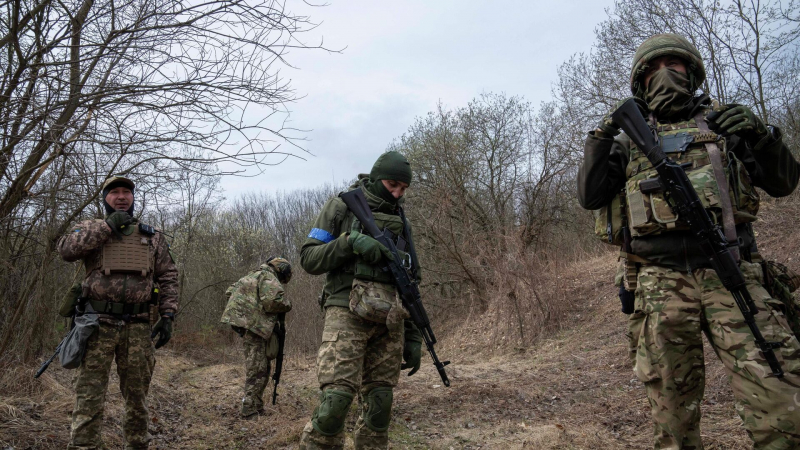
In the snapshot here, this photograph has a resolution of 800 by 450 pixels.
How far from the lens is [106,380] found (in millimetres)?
3713

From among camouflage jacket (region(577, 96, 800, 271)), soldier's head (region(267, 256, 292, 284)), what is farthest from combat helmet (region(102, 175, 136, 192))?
camouflage jacket (region(577, 96, 800, 271))

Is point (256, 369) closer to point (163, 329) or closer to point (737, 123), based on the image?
point (163, 329)

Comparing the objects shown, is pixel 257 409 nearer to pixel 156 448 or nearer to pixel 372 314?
pixel 156 448

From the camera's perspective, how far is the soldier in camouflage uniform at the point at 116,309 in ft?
11.8

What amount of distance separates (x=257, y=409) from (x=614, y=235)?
15.9ft

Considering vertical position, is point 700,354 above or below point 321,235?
below

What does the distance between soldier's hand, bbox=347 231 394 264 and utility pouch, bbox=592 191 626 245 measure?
126 cm

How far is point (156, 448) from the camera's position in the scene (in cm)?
470

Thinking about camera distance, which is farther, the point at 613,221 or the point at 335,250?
the point at 335,250

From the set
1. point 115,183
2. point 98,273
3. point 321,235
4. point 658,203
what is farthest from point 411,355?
point 115,183

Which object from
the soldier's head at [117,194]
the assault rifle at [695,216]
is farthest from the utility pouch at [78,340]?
the assault rifle at [695,216]

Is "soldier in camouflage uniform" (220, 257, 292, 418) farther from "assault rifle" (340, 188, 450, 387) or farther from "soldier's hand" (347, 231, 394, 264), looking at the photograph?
"soldier's hand" (347, 231, 394, 264)

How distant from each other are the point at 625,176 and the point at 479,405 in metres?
3.93

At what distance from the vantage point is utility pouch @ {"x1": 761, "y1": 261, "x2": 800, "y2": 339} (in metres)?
2.35
